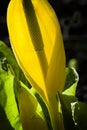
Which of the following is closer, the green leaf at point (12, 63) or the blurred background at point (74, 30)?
the green leaf at point (12, 63)

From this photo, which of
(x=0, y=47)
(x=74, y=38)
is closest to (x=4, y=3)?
(x=74, y=38)

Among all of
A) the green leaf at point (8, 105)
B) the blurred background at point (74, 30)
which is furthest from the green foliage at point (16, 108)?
the blurred background at point (74, 30)

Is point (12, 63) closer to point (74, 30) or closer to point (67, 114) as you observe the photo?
point (67, 114)

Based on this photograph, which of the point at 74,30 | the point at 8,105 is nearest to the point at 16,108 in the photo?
the point at 8,105

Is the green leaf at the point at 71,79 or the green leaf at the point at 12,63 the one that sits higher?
the green leaf at the point at 12,63

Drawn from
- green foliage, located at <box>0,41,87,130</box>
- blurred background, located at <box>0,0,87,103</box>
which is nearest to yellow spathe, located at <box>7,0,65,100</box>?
green foliage, located at <box>0,41,87,130</box>

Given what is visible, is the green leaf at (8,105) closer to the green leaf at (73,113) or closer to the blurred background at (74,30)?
the green leaf at (73,113)
